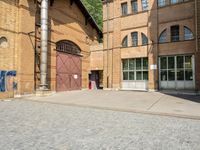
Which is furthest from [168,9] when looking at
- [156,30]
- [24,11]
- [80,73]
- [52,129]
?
[52,129]

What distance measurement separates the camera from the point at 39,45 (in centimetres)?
1664

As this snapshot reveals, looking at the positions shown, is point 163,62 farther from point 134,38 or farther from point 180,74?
point 134,38

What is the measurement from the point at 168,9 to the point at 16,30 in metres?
13.9

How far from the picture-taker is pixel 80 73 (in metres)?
22.6

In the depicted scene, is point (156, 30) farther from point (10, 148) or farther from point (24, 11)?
point (10, 148)

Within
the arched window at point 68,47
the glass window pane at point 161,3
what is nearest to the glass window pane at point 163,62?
the glass window pane at point 161,3

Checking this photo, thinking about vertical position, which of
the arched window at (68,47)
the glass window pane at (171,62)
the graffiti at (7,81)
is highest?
the arched window at (68,47)

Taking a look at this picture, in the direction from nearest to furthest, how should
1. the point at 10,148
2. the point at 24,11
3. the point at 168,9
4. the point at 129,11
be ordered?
the point at 10,148 < the point at 24,11 < the point at 168,9 < the point at 129,11

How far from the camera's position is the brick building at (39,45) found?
1415 cm

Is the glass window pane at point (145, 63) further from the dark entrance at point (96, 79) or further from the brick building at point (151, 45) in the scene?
the dark entrance at point (96, 79)

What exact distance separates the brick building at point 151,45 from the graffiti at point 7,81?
421 inches

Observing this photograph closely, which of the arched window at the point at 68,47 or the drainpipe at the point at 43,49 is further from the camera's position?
the arched window at the point at 68,47

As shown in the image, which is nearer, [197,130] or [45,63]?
[197,130]

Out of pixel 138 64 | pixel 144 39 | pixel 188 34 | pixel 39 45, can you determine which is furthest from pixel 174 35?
pixel 39 45
